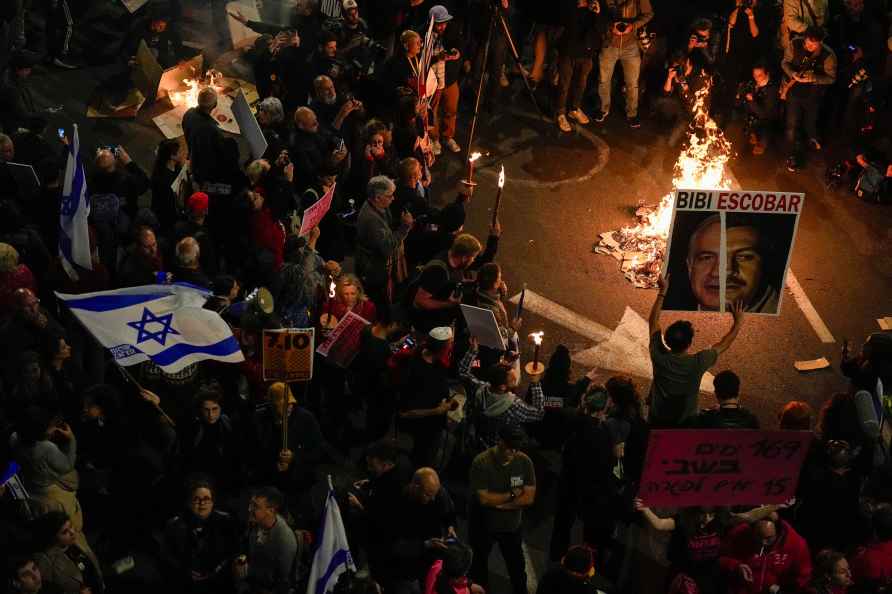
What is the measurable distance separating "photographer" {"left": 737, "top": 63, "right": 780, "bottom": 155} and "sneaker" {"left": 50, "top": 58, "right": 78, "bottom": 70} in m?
9.60

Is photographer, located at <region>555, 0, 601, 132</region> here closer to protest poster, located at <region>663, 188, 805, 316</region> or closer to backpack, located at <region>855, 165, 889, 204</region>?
backpack, located at <region>855, 165, 889, 204</region>

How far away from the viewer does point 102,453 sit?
893 centimetres

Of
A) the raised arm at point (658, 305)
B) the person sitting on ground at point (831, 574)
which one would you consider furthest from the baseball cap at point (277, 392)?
the person sitting on ground at point (831, 574)

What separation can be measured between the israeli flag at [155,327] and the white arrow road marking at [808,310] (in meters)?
6.84

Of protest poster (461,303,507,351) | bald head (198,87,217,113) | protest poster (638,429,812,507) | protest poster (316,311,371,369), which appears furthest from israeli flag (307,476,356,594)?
bald head (198,87,217,113)

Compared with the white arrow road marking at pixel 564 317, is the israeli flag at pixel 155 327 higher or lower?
higher

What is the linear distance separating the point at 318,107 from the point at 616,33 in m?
4.82

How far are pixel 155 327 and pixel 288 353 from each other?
3.48 feet

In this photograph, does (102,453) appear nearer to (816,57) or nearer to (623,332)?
(623,332)

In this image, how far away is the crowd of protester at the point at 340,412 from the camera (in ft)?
27.0

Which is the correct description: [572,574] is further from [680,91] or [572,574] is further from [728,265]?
[680,91]

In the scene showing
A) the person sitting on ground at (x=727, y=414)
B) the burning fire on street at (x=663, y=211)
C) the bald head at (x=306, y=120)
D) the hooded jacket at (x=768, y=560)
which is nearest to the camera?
the hooded jacket at (x=768, y=560)

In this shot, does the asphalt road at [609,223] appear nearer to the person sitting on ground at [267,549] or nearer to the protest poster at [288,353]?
the protest poster at [288,353]

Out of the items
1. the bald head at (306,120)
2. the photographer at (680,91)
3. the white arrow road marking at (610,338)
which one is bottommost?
the white arrow road marking at (610,338)
